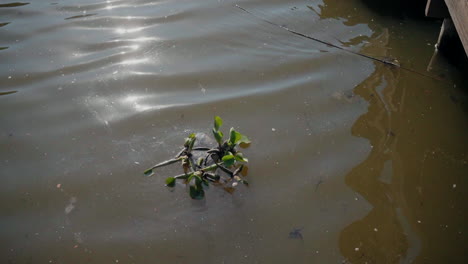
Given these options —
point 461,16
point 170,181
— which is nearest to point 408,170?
point 461,16

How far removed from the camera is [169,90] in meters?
3.32

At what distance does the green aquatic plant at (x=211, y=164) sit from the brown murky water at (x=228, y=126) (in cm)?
8

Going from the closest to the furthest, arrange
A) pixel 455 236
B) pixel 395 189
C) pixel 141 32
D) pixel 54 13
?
pixel 455 236 < pixel 395 189 < pixel 141 32 < pixel 54 13

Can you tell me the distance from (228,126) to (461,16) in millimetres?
1755

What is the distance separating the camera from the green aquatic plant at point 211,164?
2.59 metres

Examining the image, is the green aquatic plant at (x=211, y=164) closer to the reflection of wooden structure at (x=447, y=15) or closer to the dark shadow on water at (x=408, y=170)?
the dark shadow on water at (x=408, y=170)

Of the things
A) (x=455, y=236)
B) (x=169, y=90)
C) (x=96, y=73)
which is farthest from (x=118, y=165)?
(x=455, y=236)

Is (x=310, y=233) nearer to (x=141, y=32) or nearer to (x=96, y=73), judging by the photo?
(x=96, y=73)

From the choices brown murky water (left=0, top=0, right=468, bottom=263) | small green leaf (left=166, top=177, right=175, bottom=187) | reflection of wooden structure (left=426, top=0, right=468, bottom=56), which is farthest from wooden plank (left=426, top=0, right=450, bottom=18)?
small green leaf (left=166, top=177, right=175, bottom=187)

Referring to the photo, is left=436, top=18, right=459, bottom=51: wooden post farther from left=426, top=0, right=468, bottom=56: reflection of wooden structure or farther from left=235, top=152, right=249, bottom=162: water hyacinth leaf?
left=235, top=152, right=249, bottom=162: water hyacinth leaf

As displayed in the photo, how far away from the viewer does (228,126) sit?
3039 millimetres

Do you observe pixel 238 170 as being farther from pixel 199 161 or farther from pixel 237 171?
pixel 199 161

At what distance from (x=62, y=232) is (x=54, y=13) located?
261 centimetres

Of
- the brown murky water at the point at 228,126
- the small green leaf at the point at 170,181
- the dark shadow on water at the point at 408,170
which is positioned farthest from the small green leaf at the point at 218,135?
the dark shadow on water at the point at 408,170
